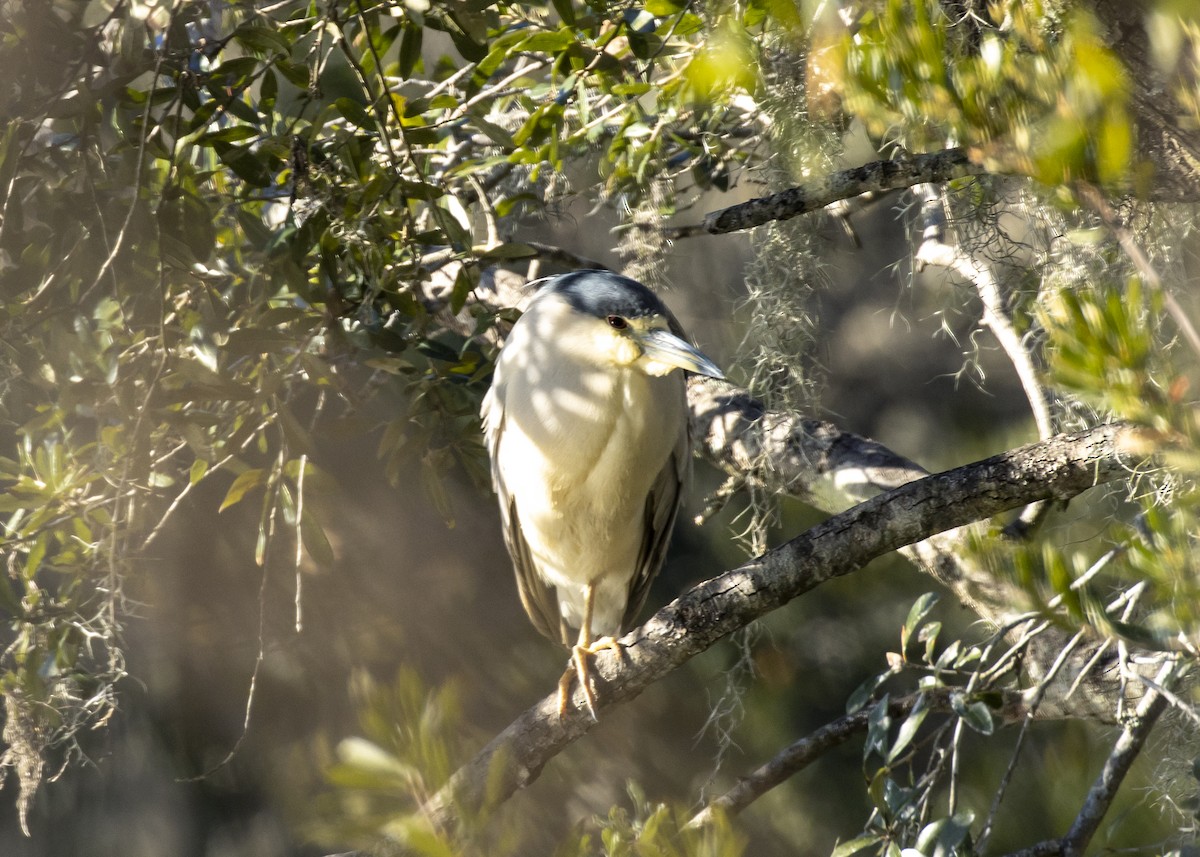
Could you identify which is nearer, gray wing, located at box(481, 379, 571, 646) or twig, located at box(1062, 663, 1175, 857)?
twig, located at box(1062, 663, 1175, 857)

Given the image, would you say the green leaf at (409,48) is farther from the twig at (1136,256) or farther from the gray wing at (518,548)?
the twig at (1136,256)

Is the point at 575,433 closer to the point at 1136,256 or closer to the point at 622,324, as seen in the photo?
the point at 622,324

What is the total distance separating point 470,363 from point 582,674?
625 mm

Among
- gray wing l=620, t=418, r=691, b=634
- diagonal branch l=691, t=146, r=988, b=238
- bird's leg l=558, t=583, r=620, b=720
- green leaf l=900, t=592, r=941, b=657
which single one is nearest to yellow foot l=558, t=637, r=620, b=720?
bird's leg l=558, t=583, r=620, b=720

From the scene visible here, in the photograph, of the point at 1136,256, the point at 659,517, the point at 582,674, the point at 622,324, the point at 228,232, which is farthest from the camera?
the point at 659,517

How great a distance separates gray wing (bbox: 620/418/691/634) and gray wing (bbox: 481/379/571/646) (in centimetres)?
20

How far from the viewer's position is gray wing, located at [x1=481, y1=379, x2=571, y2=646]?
6.72ft

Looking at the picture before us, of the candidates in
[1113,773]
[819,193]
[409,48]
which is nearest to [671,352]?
[819,193]

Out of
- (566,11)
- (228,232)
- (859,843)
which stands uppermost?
(566,11)

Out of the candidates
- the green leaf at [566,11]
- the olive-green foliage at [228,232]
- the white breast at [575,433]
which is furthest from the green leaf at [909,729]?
the green leaf at [566,11]

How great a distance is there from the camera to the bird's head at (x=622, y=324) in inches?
72.1

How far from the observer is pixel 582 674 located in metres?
1.75

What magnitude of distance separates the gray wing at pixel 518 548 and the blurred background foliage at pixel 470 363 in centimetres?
10

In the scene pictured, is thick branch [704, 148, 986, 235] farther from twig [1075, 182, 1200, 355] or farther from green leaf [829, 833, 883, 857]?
green leaf [829, 833, 883, 857]
